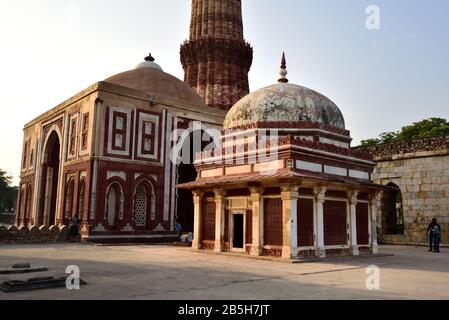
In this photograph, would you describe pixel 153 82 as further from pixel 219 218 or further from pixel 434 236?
pixel 434 236

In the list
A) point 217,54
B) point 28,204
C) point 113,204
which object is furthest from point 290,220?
point 217,54

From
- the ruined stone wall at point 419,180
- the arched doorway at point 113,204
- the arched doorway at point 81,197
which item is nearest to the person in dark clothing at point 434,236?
the ruined stone wall at point 419,180

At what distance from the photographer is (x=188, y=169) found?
2703 cm

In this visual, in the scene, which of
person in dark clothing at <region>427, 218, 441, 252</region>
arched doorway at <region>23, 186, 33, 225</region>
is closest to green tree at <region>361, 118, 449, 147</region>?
person in dark clothing at <region>427, 218, 441, 252</region>

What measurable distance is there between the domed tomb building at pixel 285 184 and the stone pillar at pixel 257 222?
35 millimetres

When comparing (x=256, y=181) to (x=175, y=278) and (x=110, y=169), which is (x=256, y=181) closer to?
(x=175, y=278)

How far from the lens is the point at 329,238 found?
1432 cm

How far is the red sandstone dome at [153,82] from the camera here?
27.2m

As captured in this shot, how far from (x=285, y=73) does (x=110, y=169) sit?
1054cm

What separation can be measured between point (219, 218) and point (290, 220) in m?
3.55

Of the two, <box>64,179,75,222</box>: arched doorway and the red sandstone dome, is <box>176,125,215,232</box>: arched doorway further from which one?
<box>64,179,75,222</box>: arched doorway

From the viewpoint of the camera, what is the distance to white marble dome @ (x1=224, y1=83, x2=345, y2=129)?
626 inches

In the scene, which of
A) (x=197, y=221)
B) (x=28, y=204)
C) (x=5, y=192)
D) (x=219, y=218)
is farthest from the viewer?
(x=5, y=192)
